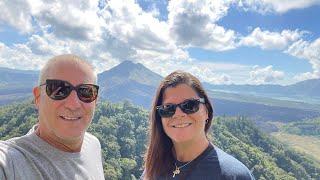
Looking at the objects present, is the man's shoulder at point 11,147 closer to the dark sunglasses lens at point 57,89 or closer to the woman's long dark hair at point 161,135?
the dark sunglasses lens at point 57,89

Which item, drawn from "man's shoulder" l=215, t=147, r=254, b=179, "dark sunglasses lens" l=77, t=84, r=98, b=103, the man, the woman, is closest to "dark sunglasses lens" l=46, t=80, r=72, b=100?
the man

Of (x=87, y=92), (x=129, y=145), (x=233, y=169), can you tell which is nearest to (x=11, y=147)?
(x=87, y=92)

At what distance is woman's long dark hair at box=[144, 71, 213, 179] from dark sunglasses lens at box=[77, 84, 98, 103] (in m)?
1.61

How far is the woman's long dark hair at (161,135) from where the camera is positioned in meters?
6.36

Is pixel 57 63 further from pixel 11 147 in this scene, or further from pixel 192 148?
pixel 192 148

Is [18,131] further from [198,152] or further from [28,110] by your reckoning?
[198,152]

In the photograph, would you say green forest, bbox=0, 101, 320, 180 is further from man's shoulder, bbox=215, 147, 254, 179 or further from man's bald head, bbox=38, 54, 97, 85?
man's bald head, bbox=38, 54, 97, 85

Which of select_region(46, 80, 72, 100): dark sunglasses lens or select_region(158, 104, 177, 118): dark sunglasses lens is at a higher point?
select_region(46, 80, 72, 100): dark sunglasses lens

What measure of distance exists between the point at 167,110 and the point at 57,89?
215 centimetres

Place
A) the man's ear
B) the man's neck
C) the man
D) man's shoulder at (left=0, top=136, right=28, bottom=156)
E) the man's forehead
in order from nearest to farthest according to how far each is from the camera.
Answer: man's shoulder at (left=0, top=136, right=28, bottom=156), the man, the man's neck, the man's forehead, the man's ear

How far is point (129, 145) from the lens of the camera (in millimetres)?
135625

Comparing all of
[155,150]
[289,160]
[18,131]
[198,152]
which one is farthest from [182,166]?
[289,160]

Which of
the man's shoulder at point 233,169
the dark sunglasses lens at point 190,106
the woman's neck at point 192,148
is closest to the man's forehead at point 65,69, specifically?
the dark sunglasses lens at point 190,106

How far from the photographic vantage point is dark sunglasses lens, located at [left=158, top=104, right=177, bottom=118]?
6.42m
